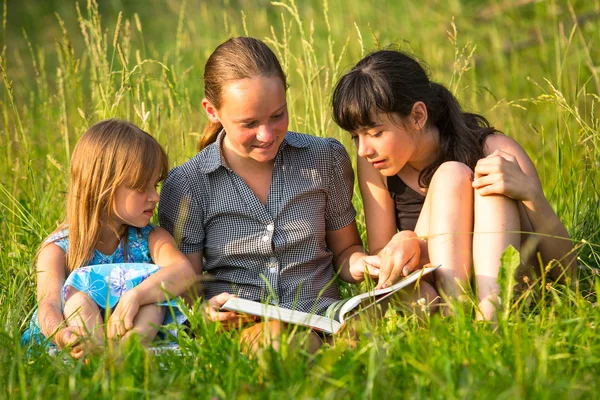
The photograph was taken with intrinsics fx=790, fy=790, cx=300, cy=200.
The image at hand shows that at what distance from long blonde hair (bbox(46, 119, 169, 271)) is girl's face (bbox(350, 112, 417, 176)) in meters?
0.70

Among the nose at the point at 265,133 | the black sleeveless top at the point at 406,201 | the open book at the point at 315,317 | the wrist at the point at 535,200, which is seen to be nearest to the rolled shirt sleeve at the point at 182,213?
the nose at the point at 265,133

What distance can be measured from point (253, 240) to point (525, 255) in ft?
2.98

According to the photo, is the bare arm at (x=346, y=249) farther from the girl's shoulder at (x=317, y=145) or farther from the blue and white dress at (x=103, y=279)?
the blue and white dress at (x=103, y=279)

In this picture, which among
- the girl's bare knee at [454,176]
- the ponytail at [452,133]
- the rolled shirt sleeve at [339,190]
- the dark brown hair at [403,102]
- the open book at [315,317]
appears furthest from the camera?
the rolled shirt sleeve at [339,190]

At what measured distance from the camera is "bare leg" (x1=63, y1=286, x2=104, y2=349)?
2.31m

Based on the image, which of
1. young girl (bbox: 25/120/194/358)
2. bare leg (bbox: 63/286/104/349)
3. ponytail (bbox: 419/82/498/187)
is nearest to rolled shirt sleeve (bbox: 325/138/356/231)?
ponytail (bbox: 419/82/498/187)

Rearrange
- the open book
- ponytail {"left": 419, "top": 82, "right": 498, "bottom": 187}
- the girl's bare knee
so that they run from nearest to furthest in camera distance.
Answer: the open book, the girl's bare knee, ponytail {"left": 419, "top": 82, "right": 498, "bottom": 187}

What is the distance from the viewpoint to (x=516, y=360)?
71.6 inches

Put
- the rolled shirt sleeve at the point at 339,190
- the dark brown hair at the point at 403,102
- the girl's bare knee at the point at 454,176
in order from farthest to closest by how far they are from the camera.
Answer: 1. the rolled shirt sleeve at the point at 339,190
2. the dark brown hair at the point at 403,102
3. the girl's bare knee at the point at 454,176

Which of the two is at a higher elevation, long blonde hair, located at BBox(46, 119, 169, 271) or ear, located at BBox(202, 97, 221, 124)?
ear, located at BBox(202, 97, 221, 124)

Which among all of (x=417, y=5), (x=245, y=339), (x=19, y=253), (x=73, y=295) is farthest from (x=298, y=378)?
(x=417, y=5)

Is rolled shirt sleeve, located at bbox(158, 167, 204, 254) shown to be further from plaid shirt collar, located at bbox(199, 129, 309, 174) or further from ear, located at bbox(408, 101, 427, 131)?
ear, located at bbox(408, 101, 427, 131)

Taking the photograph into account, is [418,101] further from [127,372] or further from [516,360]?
[127,372]

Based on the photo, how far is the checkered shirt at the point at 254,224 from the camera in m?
2.74
